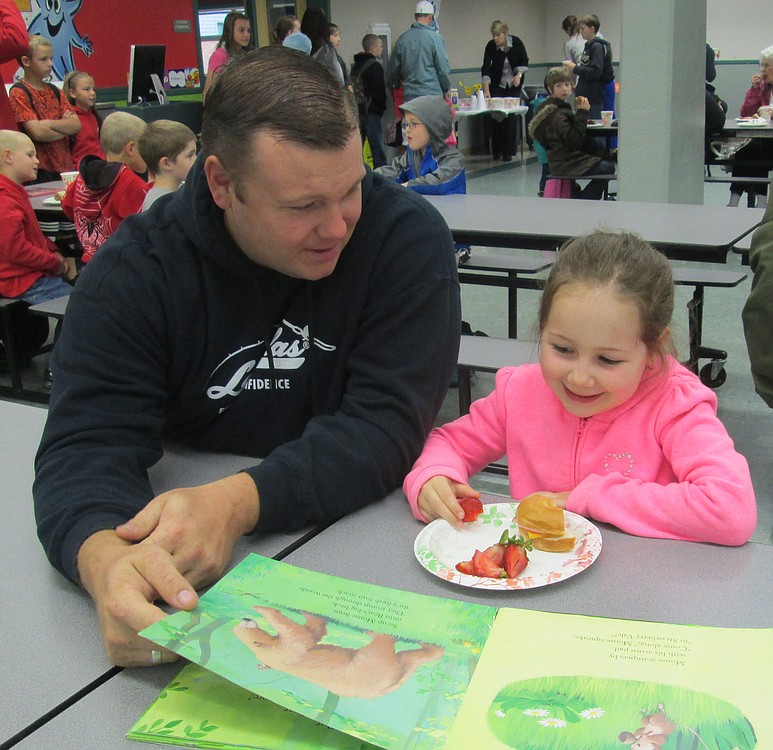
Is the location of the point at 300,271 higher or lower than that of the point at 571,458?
higher

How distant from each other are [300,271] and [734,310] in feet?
12.9

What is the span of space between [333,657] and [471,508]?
0.36m

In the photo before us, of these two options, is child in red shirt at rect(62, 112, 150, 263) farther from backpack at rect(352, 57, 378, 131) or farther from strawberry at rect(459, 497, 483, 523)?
backpack at rect(352, 57, 378, 131)

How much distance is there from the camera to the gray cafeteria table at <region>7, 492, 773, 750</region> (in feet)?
2.62

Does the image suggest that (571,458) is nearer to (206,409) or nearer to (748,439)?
(206,409)

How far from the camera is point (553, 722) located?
0.72 m

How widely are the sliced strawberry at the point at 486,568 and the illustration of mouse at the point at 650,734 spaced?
286 mm

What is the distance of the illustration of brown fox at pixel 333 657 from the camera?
78 centimetres

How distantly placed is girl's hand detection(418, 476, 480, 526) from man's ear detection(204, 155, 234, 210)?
1.56 feet

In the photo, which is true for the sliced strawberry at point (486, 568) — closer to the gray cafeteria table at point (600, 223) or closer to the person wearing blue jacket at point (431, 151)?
the gray cafeteria table at point (600, 223)

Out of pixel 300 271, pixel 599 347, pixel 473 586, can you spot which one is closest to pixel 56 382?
pixel 300 271

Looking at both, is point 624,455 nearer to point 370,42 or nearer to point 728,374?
point 728,374

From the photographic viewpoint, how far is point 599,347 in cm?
117

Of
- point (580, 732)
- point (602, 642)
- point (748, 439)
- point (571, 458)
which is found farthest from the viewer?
point (748, 439)
